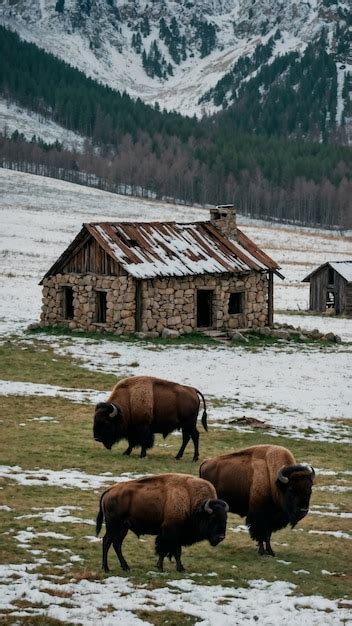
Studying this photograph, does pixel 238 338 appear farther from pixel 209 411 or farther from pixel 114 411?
pixel 114 411

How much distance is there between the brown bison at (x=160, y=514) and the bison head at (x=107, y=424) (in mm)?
6863

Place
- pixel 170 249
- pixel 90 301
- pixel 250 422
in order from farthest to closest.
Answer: pixel 170 249, pixel 90 301, pixel 250 422

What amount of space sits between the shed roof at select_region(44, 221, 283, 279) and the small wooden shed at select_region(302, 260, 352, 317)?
44.0 feet

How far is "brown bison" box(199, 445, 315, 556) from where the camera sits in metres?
16.1

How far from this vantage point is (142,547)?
663 inches

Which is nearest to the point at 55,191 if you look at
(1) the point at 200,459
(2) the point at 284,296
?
(2) the point at 284,296

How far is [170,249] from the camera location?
44.1 metres

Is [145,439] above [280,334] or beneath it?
beneath

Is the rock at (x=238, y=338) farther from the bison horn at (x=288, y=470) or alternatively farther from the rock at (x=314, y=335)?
the bison horn at (x=288, y=470)

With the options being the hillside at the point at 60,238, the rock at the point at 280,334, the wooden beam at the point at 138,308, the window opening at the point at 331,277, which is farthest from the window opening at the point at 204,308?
the window opening at the point at 331,277

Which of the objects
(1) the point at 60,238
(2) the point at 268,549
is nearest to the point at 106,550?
(2) the point at 268,549

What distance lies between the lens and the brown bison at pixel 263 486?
52.8 ft

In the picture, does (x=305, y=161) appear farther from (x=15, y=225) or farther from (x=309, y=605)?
(x=309, y=605)

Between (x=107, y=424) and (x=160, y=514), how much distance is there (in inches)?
290
